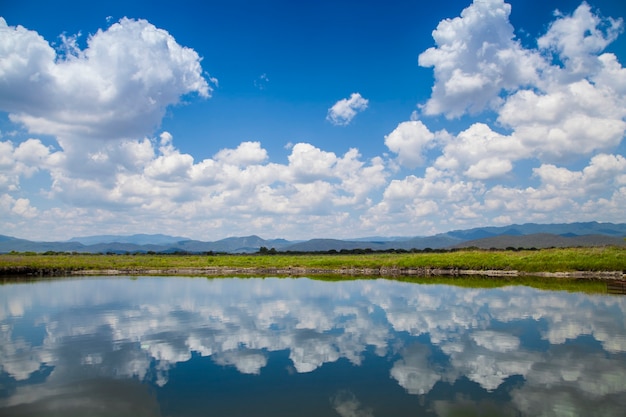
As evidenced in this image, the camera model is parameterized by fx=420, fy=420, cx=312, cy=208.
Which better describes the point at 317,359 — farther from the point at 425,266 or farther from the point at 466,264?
the point at 466,264

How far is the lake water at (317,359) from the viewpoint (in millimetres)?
10148

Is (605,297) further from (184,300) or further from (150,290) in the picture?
(150,290)

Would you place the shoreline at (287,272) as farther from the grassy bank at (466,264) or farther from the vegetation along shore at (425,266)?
the grassy bank at (466,264)

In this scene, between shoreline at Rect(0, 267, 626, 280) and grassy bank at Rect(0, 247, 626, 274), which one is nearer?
grassy bank at Rect(0, 247, 626, 274)

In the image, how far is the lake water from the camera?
10.1 meters

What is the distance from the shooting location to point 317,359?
45.5ft

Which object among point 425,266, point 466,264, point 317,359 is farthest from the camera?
point 425,266

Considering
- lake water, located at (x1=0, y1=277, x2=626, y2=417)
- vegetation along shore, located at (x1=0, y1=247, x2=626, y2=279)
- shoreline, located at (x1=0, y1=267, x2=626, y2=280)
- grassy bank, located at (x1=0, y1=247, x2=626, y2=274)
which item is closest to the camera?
lake water, located at (x1=0, y1=277, x2=626, y2=417)

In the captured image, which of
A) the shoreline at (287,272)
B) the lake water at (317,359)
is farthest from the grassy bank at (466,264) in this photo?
the lake water at (317,359)

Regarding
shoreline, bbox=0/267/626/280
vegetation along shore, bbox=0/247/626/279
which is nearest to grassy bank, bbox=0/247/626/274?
vegetation along shore, bbox=0/247/626/279

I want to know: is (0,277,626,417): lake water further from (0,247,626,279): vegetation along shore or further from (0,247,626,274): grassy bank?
(0,247,626,274): grassy bank

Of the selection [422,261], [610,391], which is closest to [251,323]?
[610,391]

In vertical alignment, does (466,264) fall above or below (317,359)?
above

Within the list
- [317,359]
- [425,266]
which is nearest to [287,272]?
[425,266]
